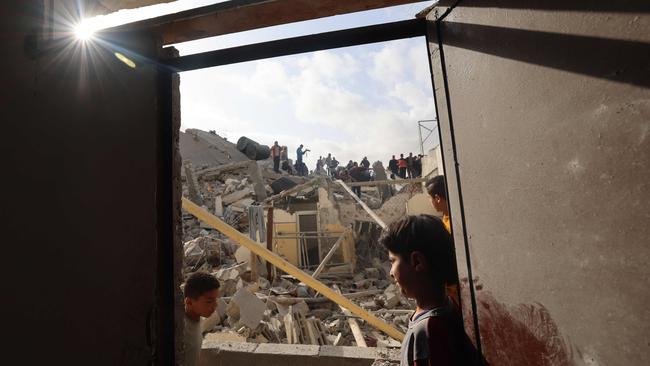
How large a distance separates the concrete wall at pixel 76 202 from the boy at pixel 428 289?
1.22 meters

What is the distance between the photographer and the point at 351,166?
20.6 metres

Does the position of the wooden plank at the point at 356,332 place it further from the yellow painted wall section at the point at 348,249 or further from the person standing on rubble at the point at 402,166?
the person standing on rubble at the point at 402,166

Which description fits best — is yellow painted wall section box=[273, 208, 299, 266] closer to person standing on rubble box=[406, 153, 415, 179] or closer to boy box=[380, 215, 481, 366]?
person standing on rubble box=[406, 153, 415, 179]

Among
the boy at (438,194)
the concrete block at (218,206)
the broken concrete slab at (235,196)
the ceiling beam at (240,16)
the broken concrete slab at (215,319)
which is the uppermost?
the broken concrete slab at (235,196)

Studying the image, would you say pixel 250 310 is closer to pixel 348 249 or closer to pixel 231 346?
pixel 231 346

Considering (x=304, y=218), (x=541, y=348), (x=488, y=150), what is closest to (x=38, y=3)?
(x=488, y=150)

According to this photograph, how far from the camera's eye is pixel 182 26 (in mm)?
1709

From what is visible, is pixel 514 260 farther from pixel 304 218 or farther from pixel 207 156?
pixel 207 156

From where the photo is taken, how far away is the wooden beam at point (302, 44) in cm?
153

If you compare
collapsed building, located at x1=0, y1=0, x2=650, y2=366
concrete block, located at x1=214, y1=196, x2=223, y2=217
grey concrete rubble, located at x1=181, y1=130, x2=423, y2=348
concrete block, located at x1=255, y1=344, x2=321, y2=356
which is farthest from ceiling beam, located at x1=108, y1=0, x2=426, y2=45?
concrete block, located at x1=214, y1=196, x2=223, y2=217

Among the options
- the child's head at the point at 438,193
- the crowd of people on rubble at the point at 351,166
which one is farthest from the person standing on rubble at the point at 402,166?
the child's head at the point at 438,193

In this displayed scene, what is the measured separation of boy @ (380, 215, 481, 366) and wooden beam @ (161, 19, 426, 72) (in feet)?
2.85

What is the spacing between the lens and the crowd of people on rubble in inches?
674

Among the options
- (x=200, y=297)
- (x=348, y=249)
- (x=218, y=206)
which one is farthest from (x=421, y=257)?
(x=218, y=206)
